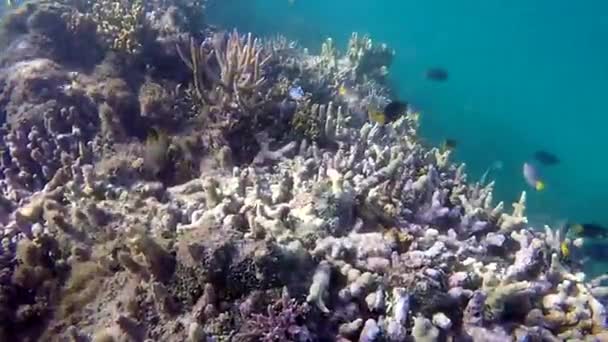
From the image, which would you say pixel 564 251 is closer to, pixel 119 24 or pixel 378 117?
pixel 378 117

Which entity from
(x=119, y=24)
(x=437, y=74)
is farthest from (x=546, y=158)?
(x=119, y=24)

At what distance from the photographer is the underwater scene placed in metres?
2.81

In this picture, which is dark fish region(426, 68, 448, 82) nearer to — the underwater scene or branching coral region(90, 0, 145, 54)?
the underwater scene

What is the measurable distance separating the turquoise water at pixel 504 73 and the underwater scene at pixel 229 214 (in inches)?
383

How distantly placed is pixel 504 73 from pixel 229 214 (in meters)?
58.0

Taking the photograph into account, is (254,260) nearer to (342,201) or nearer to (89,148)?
(342,201)

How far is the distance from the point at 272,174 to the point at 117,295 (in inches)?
74.5

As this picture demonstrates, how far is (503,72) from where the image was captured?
55906 mm

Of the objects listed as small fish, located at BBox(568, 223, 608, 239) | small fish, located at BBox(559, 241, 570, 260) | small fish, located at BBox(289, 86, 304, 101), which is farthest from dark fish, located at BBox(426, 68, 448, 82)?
small fish, located at BBox(559, 241, 570, 260)

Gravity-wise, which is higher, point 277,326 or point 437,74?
point 437,74

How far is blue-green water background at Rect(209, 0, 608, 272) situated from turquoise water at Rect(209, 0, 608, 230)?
0.31 feet

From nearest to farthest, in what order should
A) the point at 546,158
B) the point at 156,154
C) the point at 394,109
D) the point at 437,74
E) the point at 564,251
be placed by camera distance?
1. the point at 564,251
2. the point at 156,154
3. the point at 394,109
4. the point at 546,158
5. the point at 437,74

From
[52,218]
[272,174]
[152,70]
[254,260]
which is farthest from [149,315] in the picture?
[152,70]

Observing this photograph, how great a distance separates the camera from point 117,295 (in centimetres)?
315
